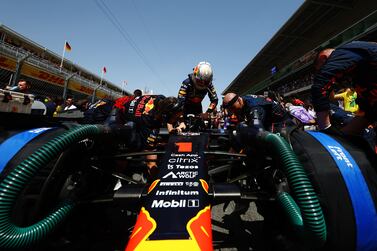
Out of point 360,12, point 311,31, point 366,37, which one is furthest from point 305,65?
point 366,37

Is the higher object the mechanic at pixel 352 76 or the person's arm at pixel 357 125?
the mechanic at pixel 352 76

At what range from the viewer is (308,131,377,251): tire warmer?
3.59 ft

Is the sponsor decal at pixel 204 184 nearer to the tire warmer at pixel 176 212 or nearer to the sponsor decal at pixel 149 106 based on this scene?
the tire warmer at pixel 176 212

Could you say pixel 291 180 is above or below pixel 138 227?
above

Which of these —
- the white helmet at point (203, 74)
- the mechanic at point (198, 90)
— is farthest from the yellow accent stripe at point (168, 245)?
the white helmet at point (203, 74)

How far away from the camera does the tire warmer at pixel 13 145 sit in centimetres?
117

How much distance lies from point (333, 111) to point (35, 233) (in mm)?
4192

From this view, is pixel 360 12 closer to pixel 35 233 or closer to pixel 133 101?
pixel 133 101

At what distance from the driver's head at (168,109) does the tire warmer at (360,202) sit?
2.41m

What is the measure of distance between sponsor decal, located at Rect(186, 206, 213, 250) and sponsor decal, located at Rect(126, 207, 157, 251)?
6.9 inches

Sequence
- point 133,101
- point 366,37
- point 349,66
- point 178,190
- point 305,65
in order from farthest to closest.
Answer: point 305,65, point 366,37, point 133,101, point 349,66, point 178,190

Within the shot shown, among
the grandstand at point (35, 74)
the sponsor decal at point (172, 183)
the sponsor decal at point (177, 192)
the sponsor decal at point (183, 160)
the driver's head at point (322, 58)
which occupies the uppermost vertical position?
the grandstand at point (35, 74)

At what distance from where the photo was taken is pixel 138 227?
1.13 m

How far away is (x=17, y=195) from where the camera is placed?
108 centimetres
